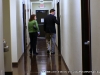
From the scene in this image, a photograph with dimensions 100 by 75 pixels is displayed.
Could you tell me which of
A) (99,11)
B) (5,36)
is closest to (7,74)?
(5,36)

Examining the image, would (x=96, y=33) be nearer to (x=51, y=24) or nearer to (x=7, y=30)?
(x=7, y=30)

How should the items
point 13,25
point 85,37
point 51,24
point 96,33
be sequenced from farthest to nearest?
point 51,24
point 13,25
point 85,37
point 96,33

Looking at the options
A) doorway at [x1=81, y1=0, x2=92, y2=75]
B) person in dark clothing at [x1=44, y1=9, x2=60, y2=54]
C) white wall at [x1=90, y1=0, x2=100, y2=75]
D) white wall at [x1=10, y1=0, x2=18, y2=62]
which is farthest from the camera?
person in dark clothing at [x1=44, y1=9, x2=60, y2=54]

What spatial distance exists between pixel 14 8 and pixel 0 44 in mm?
3385

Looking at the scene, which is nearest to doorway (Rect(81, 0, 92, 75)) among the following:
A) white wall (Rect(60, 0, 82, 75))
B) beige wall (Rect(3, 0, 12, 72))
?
white wall (Rect(60, 0, 82, 75))

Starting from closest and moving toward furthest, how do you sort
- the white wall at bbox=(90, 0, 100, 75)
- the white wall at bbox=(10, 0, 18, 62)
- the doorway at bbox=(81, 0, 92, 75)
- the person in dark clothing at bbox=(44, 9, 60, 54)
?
the white wall at bbox=(90, 0, 100, 75)
the doorway at bbox=(81, 0, 92, 75)
the white wall at bbox=(10, 0, 18, 62)
the person in dark clothing at bbox=(44, 9, 60, 54)

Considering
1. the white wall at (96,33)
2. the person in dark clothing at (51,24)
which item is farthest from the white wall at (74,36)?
the person in dark clothing at (51,24)

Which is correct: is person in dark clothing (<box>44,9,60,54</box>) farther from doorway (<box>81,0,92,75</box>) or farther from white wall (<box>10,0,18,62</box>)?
doorway (<box>81,0,92,75</box>)

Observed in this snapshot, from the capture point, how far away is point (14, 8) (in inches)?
251

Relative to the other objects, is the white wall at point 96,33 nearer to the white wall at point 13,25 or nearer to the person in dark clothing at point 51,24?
the white wall at point 13,25

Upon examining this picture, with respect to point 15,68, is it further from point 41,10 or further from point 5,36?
point 41,10

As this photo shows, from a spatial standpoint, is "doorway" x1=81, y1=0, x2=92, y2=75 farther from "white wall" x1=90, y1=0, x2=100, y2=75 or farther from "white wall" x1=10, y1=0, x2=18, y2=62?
"white wall" x1=10, y1=0, x2=18, y2=62

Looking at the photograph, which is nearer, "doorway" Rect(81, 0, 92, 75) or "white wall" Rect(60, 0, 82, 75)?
"doorway" Rect(81, 0, 92, 75)

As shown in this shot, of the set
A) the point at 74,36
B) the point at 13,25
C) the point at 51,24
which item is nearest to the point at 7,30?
the point at 13,25
